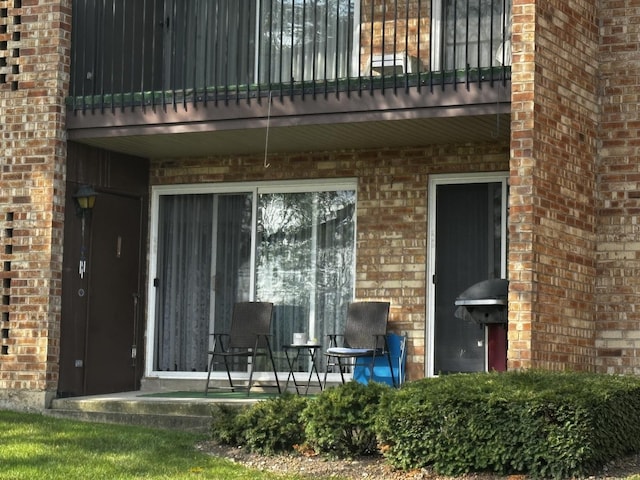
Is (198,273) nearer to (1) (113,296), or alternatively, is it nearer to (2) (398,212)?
(1) (113,296)

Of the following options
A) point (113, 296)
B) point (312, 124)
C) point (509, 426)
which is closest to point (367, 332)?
point (312, 124)

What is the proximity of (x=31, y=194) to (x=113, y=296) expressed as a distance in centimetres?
147

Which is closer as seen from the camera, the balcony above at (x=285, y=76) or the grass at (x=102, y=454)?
the grass at (x=102, y=454)

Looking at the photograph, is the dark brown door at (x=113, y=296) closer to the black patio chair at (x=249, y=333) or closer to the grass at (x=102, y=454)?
the black patio chair at (x=249, y=333)

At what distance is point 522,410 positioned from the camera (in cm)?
793

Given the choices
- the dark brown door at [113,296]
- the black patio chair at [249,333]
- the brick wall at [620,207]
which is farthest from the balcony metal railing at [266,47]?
the black patio chair at [249,333]

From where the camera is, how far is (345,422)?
28.8 ft

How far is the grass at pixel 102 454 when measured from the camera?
8.16 meters

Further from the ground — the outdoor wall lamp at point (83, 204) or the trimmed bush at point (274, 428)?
the outdoor wall lamp at point (83, 204)

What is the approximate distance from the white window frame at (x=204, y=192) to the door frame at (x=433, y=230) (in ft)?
2.92

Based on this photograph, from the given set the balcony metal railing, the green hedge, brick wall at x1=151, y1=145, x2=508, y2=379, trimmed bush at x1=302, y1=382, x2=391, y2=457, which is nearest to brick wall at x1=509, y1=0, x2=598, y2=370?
the balcony metal railing

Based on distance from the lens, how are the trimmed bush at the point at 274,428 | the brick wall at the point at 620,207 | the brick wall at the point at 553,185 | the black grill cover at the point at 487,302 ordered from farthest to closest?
the brick wall at the point at 620,207 → the black grill cover at the point at 487,302 → the brick wall at the point at 553,185 → the trimmed bush at the point at 274,428

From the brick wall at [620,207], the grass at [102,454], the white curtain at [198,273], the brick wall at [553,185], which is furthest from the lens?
the white curtain at [198,273]

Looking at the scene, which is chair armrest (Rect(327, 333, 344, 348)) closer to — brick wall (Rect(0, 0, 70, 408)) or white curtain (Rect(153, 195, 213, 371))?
white curtain (Rect(153, 195, 213, 371))
